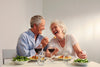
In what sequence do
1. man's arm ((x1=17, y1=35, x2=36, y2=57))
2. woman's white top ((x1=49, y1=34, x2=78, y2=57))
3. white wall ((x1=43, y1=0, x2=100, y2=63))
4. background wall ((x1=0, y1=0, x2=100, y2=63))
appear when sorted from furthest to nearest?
white wall ((x1=43, y1=0, x2=100, y2=63)) < background wall ((x1=0, y1=0, x2=100, y2=63)) < woman's white top ((x1=49, y1=34, x2=78, y2=57)) < man's arm ((x1=17, y1=35, x2=36, y2=57))

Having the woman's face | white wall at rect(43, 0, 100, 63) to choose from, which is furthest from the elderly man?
white wall at rect(43, 0, 100, 63)

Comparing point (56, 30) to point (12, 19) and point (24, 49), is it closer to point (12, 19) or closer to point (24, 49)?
point (24, 49)

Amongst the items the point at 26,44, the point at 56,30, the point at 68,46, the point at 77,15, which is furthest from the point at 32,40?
the point at 77,15

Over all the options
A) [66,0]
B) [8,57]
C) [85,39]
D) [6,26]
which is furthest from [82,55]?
[66,0]

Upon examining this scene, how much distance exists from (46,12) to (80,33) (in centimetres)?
110

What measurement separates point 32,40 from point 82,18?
221 cm

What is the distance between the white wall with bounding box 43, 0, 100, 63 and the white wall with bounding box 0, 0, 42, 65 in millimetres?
721

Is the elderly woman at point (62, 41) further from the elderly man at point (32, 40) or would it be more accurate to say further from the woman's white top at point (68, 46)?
the elderly man at point (32, 40)

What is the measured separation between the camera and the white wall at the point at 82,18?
3.98m

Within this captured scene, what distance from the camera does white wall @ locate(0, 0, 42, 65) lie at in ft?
9.58

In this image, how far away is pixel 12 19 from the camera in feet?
10.5

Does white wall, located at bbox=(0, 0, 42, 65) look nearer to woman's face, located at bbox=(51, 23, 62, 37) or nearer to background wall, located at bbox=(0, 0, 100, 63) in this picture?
background wall, located at bbox=(0, 0, 100, 63)

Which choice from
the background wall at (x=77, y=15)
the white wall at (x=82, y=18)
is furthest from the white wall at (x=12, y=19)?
the white wall at (x=82, y=18)

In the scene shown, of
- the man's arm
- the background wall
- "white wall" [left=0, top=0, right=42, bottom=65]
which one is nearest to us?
the man's arm
